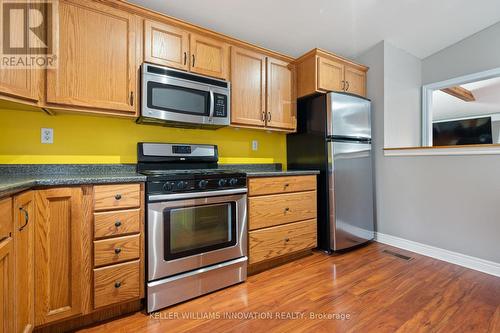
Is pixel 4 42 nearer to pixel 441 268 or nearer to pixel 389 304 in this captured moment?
pixel 389 304

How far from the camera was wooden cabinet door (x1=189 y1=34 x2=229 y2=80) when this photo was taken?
206 centimetres

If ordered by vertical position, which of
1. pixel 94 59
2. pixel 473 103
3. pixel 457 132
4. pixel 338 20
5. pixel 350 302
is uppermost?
pixel 338 20

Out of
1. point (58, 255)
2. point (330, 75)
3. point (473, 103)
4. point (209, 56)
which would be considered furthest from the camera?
point (473, 103)

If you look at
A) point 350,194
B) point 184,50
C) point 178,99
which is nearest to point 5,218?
point 178,99

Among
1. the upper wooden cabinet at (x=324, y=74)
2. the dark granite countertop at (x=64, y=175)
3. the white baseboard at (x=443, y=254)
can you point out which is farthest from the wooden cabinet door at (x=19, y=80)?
the white baseboard at (x=443, y=254)

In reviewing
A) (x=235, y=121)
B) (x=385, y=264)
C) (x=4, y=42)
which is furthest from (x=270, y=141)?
(x=4, y=42)

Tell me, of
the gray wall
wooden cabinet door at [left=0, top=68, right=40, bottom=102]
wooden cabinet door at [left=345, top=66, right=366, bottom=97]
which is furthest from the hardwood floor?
wooden cabinet door at [left=345, top=66, right=366, bottom=97]

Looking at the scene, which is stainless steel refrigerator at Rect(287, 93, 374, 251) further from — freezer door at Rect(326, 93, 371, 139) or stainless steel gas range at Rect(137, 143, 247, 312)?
stainless steel gas range at Rect(137, 143, 247, 312)

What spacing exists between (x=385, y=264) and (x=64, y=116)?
10.1ft

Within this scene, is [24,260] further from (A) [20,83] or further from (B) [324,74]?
(B) [324,74]

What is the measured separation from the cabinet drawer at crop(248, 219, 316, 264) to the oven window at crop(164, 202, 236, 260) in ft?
0.83

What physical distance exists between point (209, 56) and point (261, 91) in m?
0.63

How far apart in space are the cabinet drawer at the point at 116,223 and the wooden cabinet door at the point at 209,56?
130 centimetres

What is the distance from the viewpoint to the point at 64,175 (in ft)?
5.81
